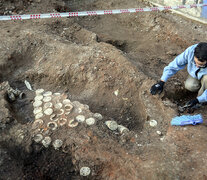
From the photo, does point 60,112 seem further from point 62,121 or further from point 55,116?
point 62,121

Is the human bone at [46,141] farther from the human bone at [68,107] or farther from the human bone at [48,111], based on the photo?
the human bone at [68,107]

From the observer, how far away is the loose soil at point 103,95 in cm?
271

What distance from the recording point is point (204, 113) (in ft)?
12.4

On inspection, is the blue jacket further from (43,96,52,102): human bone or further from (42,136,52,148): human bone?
(42,136,52,148): human bone

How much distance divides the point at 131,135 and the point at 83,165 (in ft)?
2.91

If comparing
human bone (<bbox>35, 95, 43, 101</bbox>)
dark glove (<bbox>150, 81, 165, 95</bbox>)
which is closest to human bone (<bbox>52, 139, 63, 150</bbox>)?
human bone (<bbox>35, 95, 43, 101</bbox>)

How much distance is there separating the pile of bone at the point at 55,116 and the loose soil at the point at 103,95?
0.41 feet

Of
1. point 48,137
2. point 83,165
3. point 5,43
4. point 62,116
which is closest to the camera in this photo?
point 83,165

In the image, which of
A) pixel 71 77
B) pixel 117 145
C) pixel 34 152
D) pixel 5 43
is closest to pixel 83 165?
pixel 117 145

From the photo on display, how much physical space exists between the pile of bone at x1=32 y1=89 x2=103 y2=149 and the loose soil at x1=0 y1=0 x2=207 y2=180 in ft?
0.41

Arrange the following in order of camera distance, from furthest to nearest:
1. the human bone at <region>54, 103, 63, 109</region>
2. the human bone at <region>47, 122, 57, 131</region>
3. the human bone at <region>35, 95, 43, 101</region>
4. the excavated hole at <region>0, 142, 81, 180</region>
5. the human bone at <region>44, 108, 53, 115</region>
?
the human bone at <region>35, 95, 43, 101</region> < the human bone at <region>54, 103, 63, 109</region> < the human bone at <region>44, 108, 53, 115</region> < the human bone at <region>47, 122, 57, 131</region> < the excavated hole at <region>0, 142, 81, 180</region>

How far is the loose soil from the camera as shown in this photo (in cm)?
271

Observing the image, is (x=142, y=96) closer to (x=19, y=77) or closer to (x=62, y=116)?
(x=62, y=116)

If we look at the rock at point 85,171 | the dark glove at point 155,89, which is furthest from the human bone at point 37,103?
the dark glove at point 155,89
